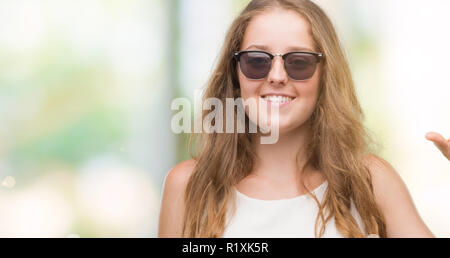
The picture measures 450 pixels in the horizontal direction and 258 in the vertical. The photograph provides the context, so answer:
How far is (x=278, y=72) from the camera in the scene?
8.11 feet

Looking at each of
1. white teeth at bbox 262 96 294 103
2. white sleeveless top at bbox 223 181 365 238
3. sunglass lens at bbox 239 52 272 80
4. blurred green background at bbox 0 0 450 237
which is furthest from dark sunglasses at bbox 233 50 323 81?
blurred green background at bbox 0 0 450 237

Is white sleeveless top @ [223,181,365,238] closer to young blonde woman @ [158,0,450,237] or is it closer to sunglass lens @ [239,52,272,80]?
young blonde woman @ [158,0,450,237]

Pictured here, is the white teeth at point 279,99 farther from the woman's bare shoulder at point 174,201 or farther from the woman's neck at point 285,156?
the woman's bare shoulder at point 174,201

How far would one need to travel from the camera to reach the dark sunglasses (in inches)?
97.2

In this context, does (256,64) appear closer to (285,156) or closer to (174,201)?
(285,156)

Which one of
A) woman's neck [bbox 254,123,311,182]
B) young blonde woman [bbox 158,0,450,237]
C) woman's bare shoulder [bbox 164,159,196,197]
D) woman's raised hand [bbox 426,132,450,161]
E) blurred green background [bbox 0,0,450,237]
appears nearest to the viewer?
woman's raised hand [bbox 426,132,450,161]

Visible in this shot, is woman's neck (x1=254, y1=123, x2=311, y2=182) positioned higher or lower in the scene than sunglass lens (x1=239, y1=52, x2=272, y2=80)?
lower

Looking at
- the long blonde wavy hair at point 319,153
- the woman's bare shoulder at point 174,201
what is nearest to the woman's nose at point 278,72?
the long blonde wavy hair at point 319,153

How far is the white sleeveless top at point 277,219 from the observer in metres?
2.40

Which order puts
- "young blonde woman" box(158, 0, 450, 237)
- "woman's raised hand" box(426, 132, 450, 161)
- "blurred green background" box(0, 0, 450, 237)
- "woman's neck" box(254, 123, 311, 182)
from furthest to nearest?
1. "blurred green background" box(0, 0, 450, 237)
2. "woman's neck" box(254, 123, 311, 182)
3. "young blonde woman" box(158, 0, 450, 237)
4. "woman's raised hand" box(426, 132, 450, 161)

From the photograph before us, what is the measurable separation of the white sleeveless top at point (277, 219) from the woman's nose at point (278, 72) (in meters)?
0.61

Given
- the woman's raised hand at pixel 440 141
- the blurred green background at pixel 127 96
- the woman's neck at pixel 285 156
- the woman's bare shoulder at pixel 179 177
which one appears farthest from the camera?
the blurred green background at pixel 127 96

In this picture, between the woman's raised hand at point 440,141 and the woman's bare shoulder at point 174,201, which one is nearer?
the woman's raised hand at point 440,141
